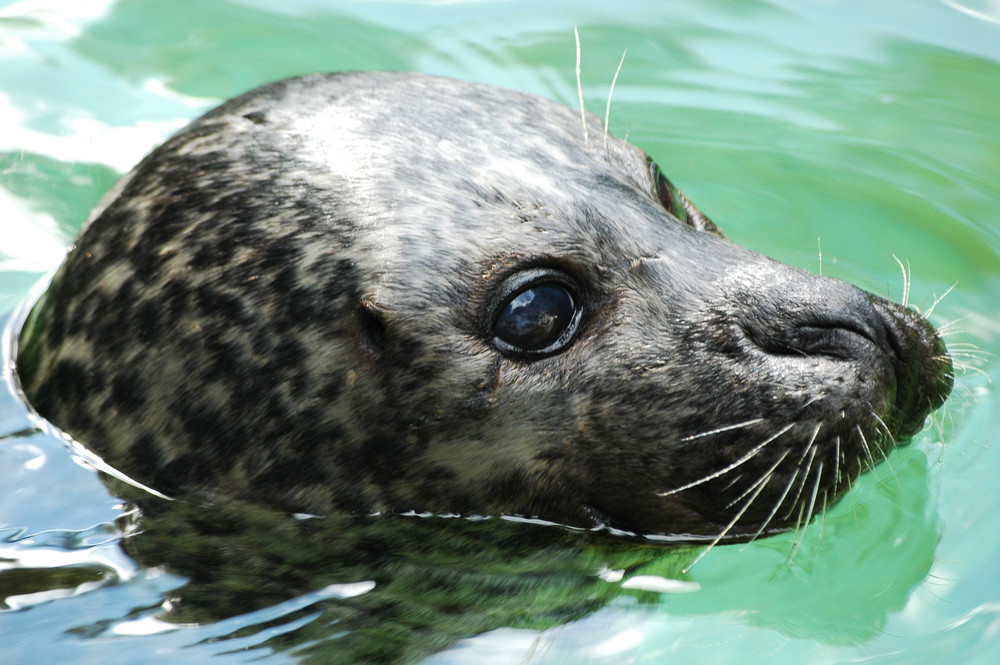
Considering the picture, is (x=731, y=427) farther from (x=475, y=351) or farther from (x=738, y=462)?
(x=475, y=351)

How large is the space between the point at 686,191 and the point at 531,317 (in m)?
2.77

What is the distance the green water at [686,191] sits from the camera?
337cm

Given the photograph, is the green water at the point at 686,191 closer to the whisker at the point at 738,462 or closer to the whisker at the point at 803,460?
the whisker at the point at 738,462

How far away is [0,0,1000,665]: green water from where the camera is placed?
11.0 ft

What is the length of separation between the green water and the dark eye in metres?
0.50

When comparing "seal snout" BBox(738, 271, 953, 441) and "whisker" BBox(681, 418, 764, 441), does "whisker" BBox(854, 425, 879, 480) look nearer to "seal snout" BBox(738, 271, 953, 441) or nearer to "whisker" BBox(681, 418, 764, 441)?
"seal snout" BBox(738, 271, 953, 441)

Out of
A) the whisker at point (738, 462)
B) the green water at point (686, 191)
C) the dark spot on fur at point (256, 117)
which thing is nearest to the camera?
the whisker at point (738, 462)

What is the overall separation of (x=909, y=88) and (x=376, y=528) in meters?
4.17

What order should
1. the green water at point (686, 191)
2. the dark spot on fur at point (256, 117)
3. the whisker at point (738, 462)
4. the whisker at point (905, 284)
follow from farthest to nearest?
the whisker at point (905, 284) < the dark spot on fur at point (256, 117) < the green water at point (686, 191) < the whisker at point (738, 462)

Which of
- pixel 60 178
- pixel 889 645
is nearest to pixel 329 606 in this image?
pixel 889 645

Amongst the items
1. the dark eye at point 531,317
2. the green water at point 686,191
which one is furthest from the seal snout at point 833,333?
the green water at point 686,191

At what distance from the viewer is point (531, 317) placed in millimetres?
3246

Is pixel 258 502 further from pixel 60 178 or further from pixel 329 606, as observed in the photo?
pixel 60 178

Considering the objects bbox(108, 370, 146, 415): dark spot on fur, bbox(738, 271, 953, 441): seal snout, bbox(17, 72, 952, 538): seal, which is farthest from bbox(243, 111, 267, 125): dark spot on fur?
bbox(738, 271, 953, 441): seal snout
